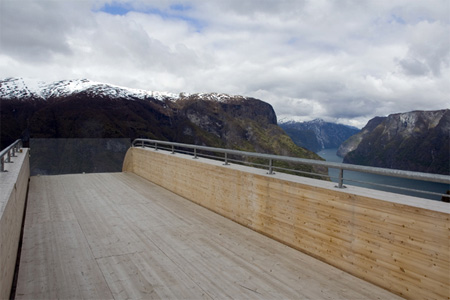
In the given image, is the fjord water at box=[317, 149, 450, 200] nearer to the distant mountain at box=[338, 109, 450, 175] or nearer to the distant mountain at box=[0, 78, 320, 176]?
the distant mountain at box=[0, 78, 320, 176]

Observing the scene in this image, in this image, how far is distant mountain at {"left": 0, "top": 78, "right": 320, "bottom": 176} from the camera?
74.3m

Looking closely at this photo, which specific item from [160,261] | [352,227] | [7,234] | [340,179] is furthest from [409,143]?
[7,234]

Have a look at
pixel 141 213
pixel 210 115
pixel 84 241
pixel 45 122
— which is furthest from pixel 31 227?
Result: pixel 210 115

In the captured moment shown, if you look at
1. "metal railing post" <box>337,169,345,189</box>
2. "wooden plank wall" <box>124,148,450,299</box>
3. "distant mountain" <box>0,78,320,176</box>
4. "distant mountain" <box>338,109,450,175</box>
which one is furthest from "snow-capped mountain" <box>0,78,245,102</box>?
"metal railing post" <box>337,169,345,189</box>

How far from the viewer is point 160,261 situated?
387 cm

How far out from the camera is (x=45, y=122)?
74.8m

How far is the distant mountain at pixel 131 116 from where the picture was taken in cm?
7429

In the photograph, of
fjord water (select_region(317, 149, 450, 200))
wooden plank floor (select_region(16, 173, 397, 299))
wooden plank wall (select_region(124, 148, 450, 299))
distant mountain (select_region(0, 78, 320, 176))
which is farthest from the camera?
distant mountain (select_region(0, 78, 320, 176))

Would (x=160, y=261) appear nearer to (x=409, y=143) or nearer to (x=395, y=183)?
(x=395, y=183)

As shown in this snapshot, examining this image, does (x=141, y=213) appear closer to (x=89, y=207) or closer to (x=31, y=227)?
(x=89, y=207)

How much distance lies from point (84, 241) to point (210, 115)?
134 meters

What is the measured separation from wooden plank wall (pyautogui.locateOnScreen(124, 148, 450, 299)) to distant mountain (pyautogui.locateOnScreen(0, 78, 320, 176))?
187 feet

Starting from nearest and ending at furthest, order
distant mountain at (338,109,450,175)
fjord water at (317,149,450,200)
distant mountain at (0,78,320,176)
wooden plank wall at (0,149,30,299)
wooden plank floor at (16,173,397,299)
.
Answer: wooden plank wall at (0,149,30,299)
wooden plank floor at (16,173,397,299)
fjord water at (317,149,450,200)
distant mountain at (0,78,320,176)
distant mountain at (338,109,450,175)

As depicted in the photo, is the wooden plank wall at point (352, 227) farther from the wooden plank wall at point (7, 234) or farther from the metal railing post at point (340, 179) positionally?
the wooden plank wall at point (7, 234)
